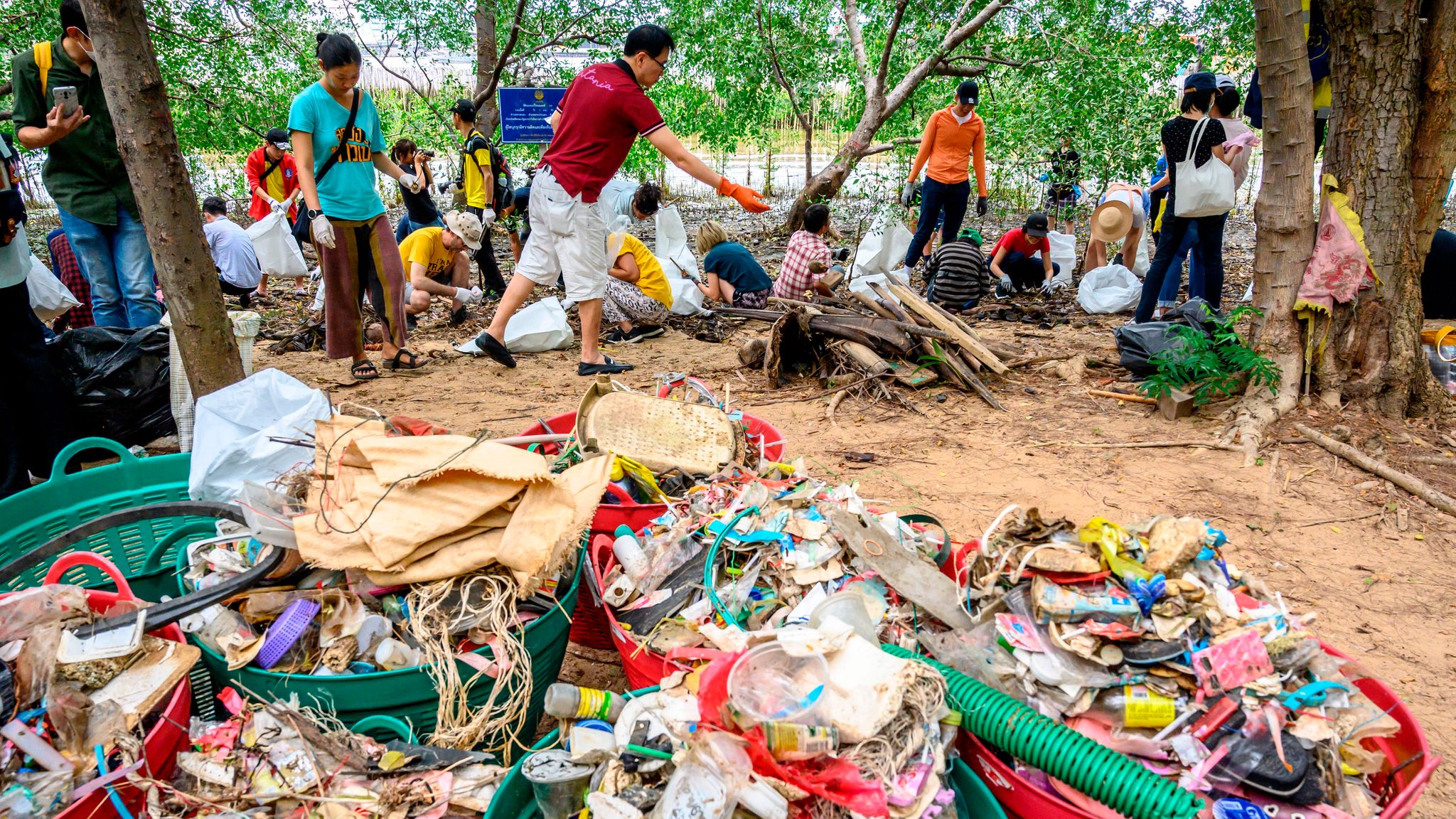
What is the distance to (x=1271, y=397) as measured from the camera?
4129 mm

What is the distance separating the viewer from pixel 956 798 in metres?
1.62

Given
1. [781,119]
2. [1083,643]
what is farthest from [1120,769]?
[781,119]

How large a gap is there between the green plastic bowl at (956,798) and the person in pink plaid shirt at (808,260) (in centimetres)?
498

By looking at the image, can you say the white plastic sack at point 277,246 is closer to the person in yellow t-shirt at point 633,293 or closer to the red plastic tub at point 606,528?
the person in yellow t-shirt at point 633,293

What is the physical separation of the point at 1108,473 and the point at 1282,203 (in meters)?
1.78

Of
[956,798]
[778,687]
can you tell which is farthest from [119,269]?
[956,798]

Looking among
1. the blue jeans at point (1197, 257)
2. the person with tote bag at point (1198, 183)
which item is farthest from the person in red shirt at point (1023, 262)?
the person with tote bag at point (1198, 183)

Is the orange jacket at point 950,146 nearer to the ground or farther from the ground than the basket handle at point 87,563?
farther from the ground

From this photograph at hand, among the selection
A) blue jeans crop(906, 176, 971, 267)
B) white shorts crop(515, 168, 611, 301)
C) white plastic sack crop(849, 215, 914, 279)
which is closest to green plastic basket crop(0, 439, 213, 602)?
white shorts crop(515, 168, 611, 301)

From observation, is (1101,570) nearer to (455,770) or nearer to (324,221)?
(455,770)

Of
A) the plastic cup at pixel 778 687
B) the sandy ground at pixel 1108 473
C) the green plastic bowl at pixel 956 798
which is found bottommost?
the sandy ground at pixel 1108 473

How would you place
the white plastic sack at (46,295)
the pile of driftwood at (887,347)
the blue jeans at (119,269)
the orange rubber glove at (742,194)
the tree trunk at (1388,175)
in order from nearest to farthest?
the white plastic sack at (46,295)
the blue jeans at (119,269)
the tree trunk at (1388,175)
the orange rubber glove at (742,194)
the pile of driftwood at (887,347)

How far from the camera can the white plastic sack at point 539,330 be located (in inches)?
231

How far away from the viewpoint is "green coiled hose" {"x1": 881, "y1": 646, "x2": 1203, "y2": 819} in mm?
1461
